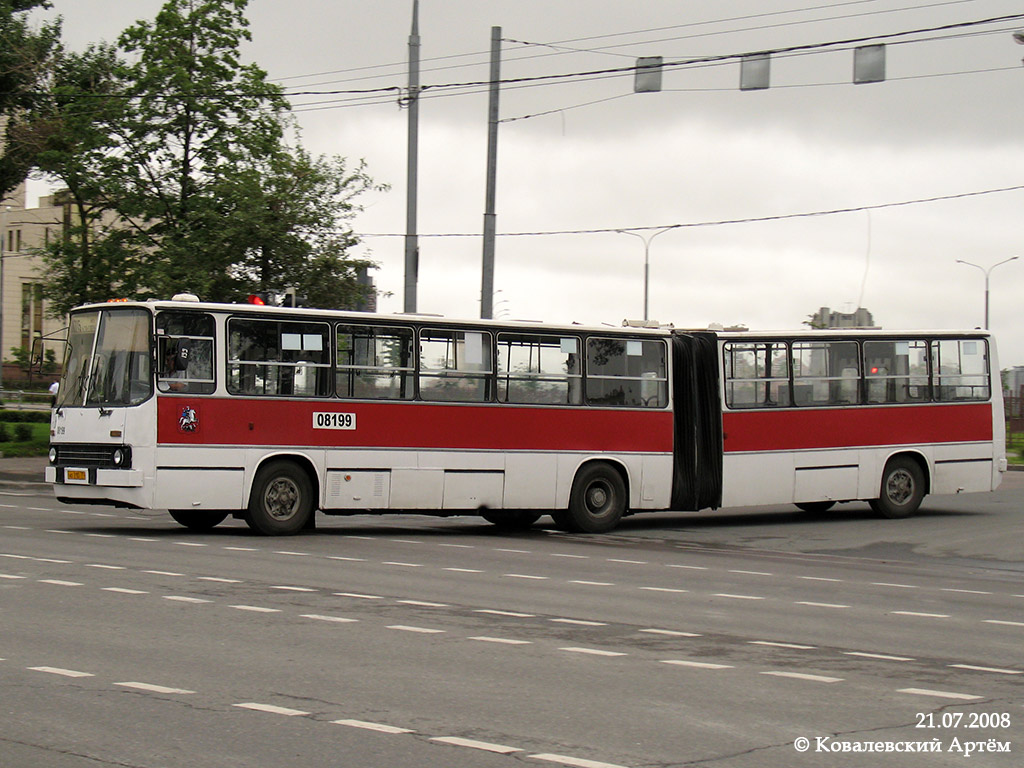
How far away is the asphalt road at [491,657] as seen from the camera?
675cm

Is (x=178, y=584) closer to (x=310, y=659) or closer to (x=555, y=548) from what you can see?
(x=310, y=659)

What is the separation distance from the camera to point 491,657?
9391 millimetres

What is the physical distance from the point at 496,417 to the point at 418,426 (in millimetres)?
1323

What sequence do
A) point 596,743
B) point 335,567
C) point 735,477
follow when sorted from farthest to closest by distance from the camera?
point 735,477, point 335,567, point 596,743

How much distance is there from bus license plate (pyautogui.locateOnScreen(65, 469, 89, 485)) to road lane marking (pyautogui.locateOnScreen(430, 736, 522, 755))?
41.7 feet

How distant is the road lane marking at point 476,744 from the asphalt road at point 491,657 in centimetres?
2

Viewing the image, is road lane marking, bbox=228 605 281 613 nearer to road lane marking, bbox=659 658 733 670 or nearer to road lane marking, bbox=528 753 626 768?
road lane marking, bbox=659 658 733 670

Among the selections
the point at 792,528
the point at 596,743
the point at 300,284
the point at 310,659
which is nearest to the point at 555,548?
the point at 792,528

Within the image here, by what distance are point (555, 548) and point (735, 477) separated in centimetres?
486

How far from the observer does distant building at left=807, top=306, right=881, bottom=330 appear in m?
25.4

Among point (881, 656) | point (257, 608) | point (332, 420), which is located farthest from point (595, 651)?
point (332, 420)

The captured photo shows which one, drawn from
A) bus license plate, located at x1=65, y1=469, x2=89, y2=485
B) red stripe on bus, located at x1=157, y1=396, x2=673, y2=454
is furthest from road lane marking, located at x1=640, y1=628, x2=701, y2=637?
bus license plate, located at x1=65, y1=469, x2=89, y2=485

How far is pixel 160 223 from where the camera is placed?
34688mm

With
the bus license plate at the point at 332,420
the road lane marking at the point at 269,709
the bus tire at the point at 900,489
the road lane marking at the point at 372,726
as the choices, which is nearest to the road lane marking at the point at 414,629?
the road lane marking at the point at 269,709
